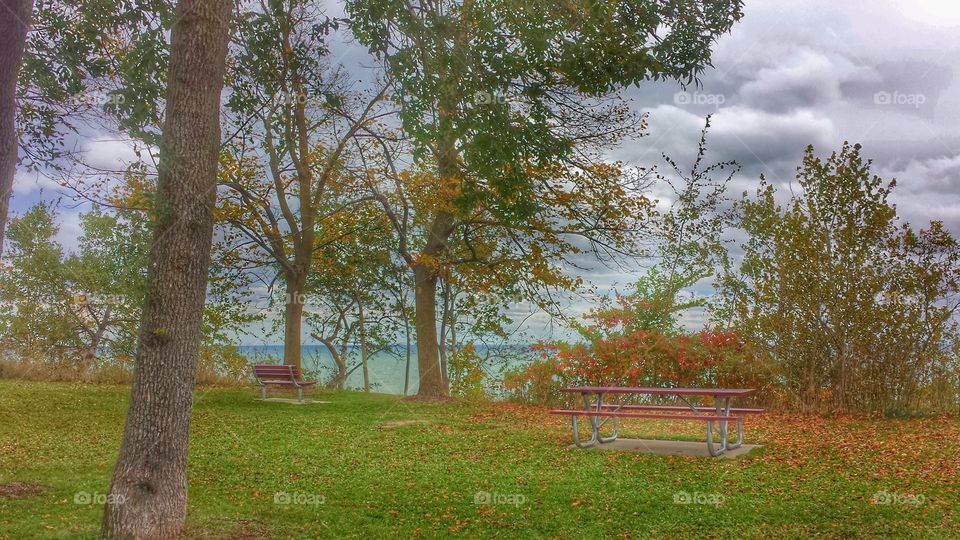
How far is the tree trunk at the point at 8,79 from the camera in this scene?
7348mm

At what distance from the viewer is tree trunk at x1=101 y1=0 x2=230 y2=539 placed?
20.0ft

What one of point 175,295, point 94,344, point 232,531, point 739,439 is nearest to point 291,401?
point 94,344

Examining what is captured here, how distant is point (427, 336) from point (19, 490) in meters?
9.77

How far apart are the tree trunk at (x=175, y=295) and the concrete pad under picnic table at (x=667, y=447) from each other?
5520mm

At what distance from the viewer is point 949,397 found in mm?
13195

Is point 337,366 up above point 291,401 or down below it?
above

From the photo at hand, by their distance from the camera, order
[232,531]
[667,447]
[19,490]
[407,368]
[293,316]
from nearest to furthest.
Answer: [232,531]
[19,490]
[667,447]
[293,316]
[407,368]

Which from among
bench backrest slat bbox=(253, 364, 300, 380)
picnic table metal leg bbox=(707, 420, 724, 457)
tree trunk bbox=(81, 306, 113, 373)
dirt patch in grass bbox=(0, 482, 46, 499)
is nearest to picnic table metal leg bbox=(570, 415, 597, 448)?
picnic table metal leg bbox=(707, 420, 724, 457)

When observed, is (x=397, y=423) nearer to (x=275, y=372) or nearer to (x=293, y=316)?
(x=275, y=372)

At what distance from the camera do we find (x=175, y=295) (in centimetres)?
626

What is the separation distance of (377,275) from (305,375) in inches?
131

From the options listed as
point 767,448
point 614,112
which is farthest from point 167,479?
point 614,112

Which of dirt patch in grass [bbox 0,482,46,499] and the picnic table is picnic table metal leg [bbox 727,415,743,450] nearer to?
the picnic table

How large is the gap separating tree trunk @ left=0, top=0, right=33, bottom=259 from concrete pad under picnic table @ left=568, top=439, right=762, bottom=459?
7163 mm
